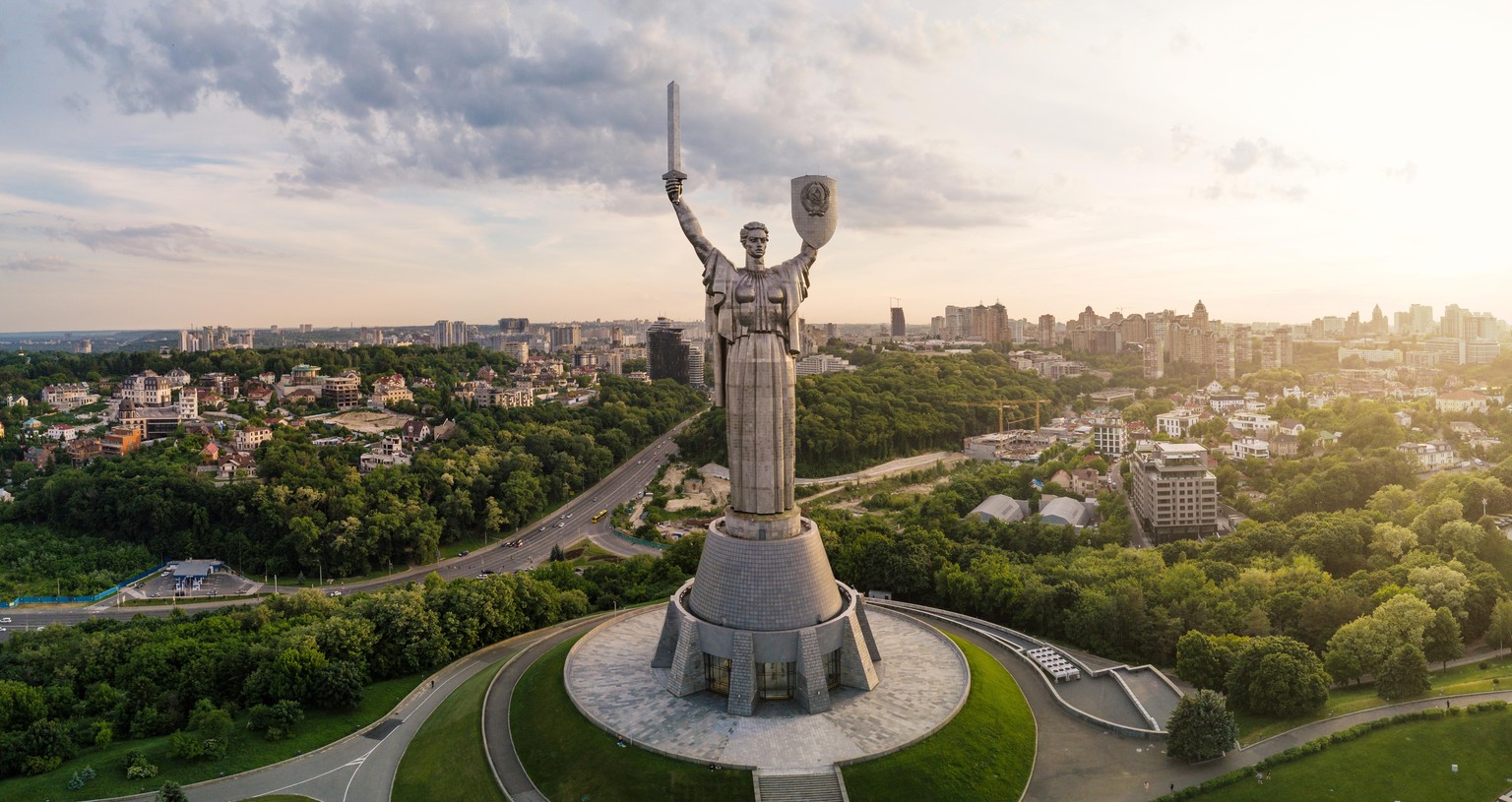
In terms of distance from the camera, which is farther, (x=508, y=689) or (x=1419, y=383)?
(x=1419, y=383)

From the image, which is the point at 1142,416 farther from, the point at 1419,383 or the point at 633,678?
the point at 633,678

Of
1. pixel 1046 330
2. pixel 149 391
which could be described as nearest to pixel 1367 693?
pixel 149 391

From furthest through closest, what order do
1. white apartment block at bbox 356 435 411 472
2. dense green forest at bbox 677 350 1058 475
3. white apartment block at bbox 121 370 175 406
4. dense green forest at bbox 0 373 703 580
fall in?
white apartment block at bbox 121 370 175 406 → dense green forest at bbox 677 350 1058 475 → white apartment block at bbox 356 435 411 472 → dense green forest at bbox 0 373 703 580

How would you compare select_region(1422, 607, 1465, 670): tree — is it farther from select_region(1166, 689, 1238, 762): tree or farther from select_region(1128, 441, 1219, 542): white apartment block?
select_region(1128, 441, 1219, 542): white apartment block

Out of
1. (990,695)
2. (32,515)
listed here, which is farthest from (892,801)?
(32,515)

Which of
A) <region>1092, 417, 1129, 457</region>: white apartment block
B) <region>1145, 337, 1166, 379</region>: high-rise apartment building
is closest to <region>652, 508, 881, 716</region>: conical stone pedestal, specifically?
<region>1092, 417, 1129, 457</region>: white apartment block

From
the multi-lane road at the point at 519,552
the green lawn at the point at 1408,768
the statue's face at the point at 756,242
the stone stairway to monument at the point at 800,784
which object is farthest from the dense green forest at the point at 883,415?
the stone stairway to monument at the point at 800,784

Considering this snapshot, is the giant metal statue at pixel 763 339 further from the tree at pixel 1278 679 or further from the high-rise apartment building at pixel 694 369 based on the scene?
the high-rise apartment building at pixel 694 369
